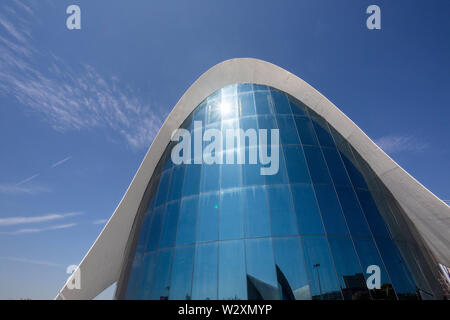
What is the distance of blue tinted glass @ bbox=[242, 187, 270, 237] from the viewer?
8609mm

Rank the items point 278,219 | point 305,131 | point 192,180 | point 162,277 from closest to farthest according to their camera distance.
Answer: point 278,219
point 162,277
point 192,180
point 305,131

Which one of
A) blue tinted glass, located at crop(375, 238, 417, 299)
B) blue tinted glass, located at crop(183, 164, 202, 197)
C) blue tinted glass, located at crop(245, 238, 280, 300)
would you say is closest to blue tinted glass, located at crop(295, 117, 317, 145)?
blue tinted glass, located at crop(375, 238, 417, 299)

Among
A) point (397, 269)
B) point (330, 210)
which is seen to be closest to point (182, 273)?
point (330, 210)

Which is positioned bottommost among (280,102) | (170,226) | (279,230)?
(279,230)

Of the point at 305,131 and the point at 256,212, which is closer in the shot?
the point at 256,212

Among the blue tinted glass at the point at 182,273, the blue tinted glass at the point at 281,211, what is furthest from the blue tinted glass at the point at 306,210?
the blue tinted glass at the point at 182,273

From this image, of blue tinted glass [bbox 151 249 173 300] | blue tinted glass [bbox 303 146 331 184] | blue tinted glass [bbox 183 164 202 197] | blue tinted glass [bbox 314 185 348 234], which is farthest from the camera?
blue tinted glass [bbox 183 164 202 197]

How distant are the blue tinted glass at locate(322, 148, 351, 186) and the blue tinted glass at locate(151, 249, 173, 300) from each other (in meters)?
8.01

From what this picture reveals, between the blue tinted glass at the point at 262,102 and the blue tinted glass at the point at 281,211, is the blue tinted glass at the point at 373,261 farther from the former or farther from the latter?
the blue tinted glass at the point at 262,102

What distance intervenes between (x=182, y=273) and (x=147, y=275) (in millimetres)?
1972

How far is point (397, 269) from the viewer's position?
335 inches

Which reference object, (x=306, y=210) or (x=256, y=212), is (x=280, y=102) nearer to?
(x=306, y=210)

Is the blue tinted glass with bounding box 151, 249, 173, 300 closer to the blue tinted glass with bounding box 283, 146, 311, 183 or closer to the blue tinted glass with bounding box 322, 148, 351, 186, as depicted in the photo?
the blue tinted glass with bounding box 283, 146, 311, 183
